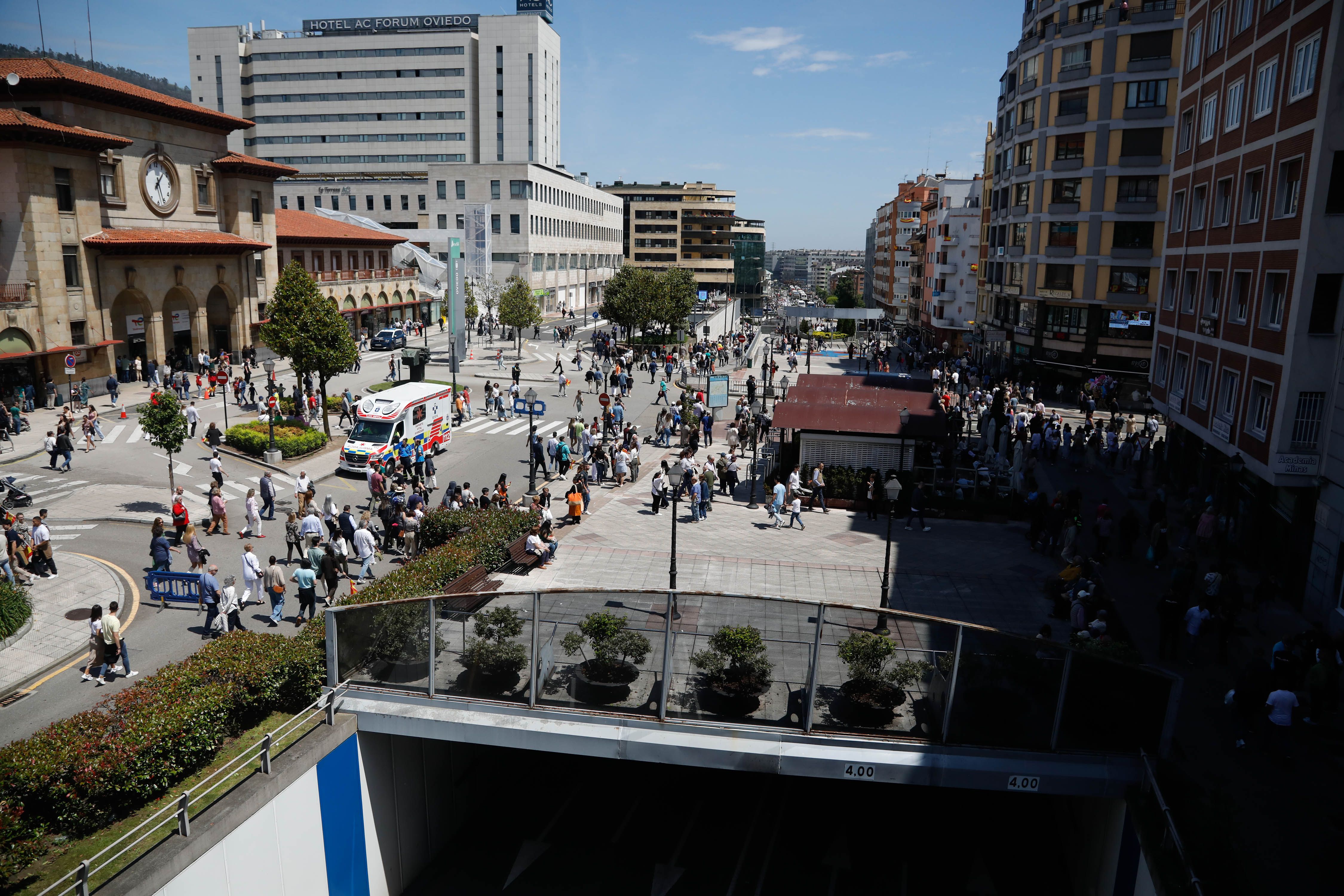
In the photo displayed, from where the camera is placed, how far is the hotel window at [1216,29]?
27469mm

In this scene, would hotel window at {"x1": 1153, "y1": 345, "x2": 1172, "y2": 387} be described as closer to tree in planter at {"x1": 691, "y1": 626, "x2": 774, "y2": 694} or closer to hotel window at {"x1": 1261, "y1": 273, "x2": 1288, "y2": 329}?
hotel window at {"x1": 1261, "y1": 273, "x2": 1288, "y2": 329}

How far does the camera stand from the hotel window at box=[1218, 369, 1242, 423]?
81.0ft

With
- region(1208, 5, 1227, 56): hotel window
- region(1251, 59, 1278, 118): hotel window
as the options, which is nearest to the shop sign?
region(1251, 59, 1278, 118): hotel window

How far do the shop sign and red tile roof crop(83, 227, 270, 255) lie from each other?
46467mm

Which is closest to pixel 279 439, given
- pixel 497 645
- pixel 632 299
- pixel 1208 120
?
pixel 497 645

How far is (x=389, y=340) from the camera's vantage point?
63875mm

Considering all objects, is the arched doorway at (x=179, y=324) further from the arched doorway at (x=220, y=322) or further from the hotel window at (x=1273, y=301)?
the hotel window at (x=1273, y=301)

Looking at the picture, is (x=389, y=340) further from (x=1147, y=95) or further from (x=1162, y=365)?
(x=1147, y=95)

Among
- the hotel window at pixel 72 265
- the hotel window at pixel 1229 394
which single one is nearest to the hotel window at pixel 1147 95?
the hotel window at pixel 1229 394

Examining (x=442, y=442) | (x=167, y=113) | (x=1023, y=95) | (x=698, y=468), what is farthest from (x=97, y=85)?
(x=1023, y=95)

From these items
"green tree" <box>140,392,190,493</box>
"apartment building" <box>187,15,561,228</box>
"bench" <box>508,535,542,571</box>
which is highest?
"apartment building" <box>187,15,561,228</box>

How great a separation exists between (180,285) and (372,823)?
44.0 meters

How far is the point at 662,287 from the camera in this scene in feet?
240

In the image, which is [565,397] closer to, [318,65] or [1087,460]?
[1087,460]
